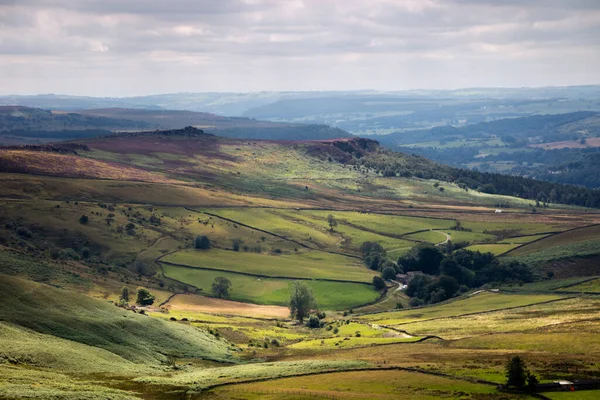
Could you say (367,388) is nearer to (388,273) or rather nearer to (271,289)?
(271,289)

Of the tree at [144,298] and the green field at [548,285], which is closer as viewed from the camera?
the tree at [144,298]

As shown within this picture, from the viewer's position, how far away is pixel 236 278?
570ft

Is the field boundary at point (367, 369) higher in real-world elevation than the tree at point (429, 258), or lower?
higher

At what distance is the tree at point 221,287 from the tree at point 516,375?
98883mm

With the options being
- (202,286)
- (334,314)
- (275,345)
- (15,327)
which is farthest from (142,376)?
(202,286)

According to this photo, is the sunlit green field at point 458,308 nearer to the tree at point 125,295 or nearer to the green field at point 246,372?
the tree at point 125,295

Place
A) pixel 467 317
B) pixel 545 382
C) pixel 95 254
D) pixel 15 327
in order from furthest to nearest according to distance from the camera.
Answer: pixel 95 254, pixel 467 317, pixel 15 327, pixel 545 382

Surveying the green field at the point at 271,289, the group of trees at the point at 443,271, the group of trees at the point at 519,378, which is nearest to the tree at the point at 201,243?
the green field at the point at 271,289

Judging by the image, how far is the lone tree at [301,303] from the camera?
466ft

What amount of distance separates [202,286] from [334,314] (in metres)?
32.8

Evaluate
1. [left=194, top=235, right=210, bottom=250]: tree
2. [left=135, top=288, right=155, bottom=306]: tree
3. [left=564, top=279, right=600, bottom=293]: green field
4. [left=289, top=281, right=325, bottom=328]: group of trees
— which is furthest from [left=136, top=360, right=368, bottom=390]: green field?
[left=194, top=235, right=210, bottom=250]: tree

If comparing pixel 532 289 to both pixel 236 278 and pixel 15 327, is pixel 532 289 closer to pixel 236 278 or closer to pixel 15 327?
pixel 236 278

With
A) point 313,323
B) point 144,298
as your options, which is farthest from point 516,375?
point 144,298

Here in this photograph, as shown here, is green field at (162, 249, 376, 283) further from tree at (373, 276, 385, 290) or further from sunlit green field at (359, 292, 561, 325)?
sunlit green field at (359, 292, 561, 325)
